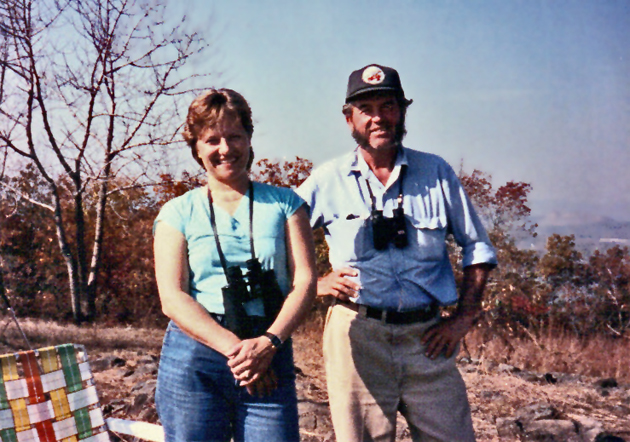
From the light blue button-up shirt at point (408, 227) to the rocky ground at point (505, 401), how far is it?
6.26ft

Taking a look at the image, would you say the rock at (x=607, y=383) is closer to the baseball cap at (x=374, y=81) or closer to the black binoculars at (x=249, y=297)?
the baseball cap at (x=374, y=81)

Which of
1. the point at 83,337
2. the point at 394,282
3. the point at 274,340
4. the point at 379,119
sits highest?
the point at 379,119

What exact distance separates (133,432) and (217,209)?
1.10m

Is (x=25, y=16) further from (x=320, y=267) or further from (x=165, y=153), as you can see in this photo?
(x=320, y=267)

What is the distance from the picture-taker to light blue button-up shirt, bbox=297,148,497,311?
2.30m

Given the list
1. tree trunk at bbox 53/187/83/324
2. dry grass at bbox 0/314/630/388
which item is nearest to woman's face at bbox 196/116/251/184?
dry grass at bbox 0/314/630/388

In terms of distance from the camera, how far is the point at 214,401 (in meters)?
1.98

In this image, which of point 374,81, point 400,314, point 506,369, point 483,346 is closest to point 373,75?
point 374,81

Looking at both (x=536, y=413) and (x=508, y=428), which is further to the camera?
(x=536, y=413)

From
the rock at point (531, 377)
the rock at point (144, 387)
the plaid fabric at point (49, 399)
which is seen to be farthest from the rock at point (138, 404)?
the rock at point (531, 377)

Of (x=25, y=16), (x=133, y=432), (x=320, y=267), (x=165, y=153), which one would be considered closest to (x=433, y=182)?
(x=133, y=432)

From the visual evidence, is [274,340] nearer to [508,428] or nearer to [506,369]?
[508,428]

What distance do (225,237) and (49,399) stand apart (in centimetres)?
152

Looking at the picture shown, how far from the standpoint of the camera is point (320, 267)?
924 centimetres
